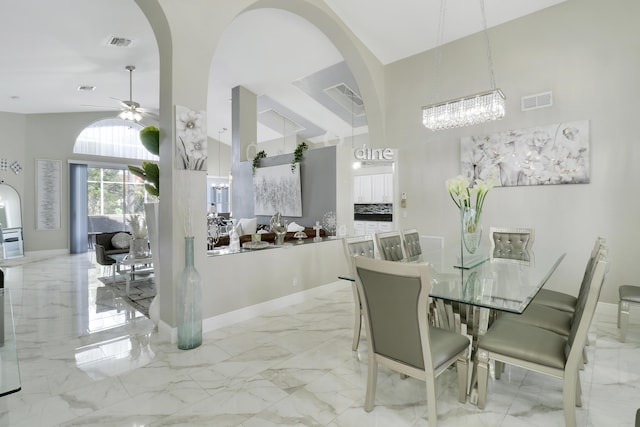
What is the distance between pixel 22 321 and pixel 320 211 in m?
3.89

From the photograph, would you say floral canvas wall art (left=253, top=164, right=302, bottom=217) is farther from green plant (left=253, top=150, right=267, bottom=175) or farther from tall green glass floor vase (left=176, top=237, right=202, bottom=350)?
tall green glass floor vase (left=176, top=237, right=202, bottom=350)

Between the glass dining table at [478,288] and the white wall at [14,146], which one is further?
the white wall at [14,146]

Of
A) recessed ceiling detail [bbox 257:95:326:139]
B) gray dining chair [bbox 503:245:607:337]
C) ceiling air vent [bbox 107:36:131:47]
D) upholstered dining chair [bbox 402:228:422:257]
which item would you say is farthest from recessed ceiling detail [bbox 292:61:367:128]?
gray dining chair [bbox 503:245:607:337]

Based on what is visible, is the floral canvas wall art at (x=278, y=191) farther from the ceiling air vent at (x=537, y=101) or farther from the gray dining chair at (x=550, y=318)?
the gray dining chair at (x=550, y=318)

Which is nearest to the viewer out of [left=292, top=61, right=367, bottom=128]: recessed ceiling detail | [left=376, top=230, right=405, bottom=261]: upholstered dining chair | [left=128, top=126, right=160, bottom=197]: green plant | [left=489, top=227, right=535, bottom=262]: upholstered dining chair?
[left=376, top=230, right=405, bottom=261]: upholstered dining chair

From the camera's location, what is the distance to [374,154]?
554 cm

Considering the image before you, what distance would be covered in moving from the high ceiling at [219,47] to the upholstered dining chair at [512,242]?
292 cm

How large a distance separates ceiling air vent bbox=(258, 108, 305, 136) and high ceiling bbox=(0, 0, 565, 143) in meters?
1.30

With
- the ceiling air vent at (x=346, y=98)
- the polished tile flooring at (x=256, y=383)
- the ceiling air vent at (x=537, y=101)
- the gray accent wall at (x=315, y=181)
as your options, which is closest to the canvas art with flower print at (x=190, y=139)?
the polished tile flooring at (x=256, y=383)

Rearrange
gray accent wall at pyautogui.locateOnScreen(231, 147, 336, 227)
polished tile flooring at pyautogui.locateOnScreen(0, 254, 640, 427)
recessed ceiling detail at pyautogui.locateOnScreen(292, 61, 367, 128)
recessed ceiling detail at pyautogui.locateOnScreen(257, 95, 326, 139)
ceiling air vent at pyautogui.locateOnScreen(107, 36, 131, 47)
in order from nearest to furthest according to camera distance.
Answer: polished tile flooring at pyautogui.locateOnScreen(0, 254, 640, 427)
ceiling air vent at pyautogui.locateOnScreen(107, 36, 131, 47)
gray accent wall at pyautogui.locateOnScreen(231, 147, 336, 227)
recessed ceiling detail at pyautogui.locateOnScreen(292, 61, 367, 128)
recessed ceiling detail at pyautogui.locateOnScreen(257, 95, 326, 139)

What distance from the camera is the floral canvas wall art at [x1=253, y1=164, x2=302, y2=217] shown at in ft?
18.5

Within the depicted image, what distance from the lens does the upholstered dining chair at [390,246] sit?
9.89 ft

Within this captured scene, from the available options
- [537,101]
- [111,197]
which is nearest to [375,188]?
[537,101]

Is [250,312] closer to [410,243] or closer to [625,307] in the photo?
[410,243]
